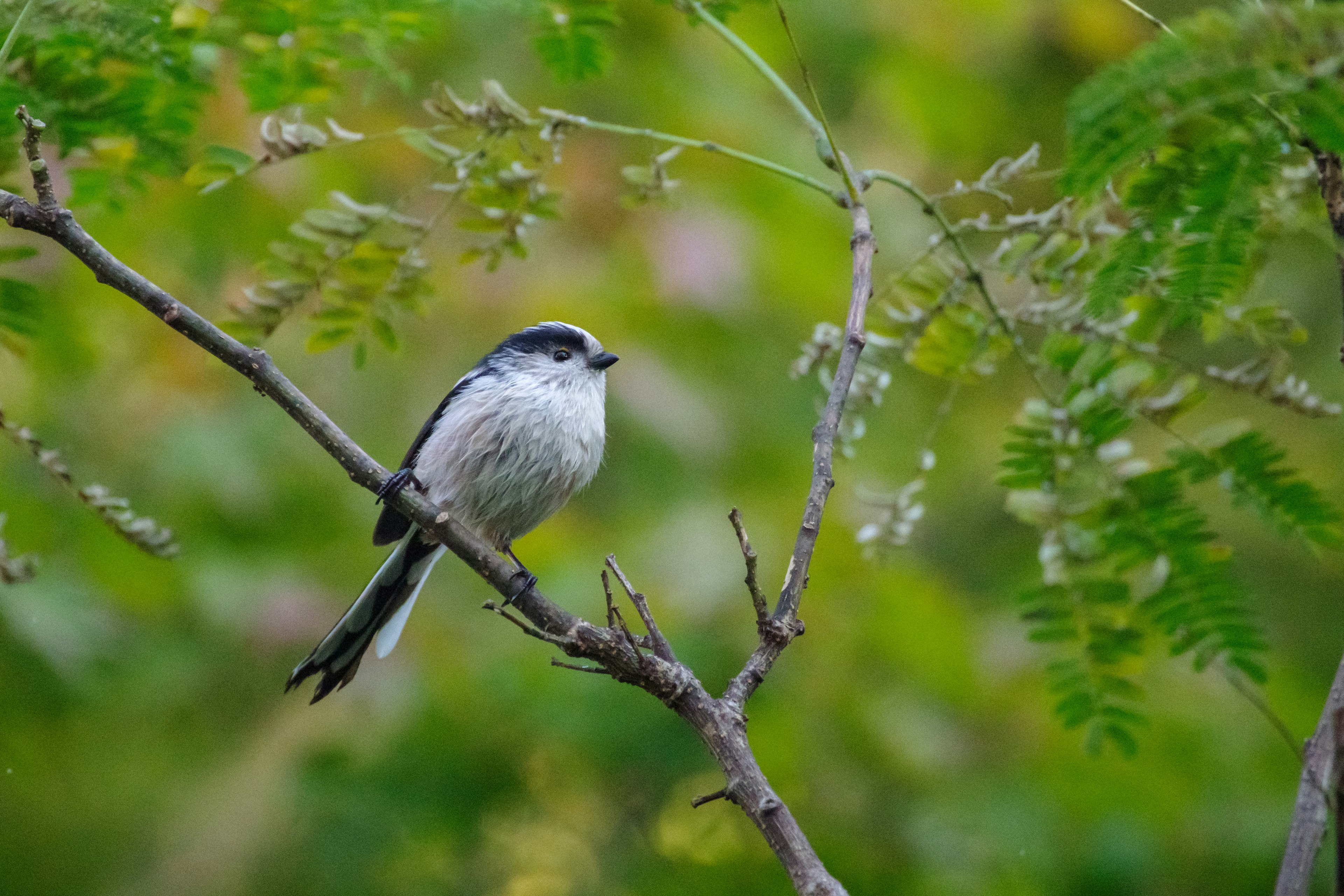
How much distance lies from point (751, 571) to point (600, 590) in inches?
102

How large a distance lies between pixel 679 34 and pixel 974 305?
3047 mm

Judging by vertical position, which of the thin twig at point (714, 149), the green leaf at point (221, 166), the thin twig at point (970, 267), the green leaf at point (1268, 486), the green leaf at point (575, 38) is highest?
the green leaf at point (575, 38)

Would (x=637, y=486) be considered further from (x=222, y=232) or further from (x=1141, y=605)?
(x=1141, y=605)

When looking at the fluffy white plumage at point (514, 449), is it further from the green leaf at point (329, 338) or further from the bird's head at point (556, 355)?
the green leaf at point (329, 338)

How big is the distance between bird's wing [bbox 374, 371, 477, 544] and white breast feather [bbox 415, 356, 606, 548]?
86mm

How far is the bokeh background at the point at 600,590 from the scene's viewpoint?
13.0 feet

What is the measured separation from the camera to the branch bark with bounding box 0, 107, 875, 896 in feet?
5.53

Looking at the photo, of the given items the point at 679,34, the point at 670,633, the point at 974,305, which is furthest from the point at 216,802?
the point at 679,34

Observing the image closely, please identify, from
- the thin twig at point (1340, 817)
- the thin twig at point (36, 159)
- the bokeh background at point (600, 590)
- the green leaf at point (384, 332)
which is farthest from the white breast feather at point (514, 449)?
the thin twig at point (1340, 817)

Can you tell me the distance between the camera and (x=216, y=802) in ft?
14.6

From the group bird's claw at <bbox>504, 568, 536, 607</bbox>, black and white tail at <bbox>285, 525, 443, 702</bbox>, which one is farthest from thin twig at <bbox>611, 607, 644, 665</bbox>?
black and white tail at <bbox>285, 525, 443, 702</bbox>

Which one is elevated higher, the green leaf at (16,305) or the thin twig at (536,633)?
the green leaf at (16,305)

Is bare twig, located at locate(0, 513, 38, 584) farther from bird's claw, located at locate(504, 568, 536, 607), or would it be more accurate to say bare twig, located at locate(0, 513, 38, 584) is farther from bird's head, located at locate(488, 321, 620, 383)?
bird's head, located at locate(488, 321, 620, 383)

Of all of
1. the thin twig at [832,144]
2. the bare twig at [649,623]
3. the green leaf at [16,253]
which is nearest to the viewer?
the bare twig at [649,623]
